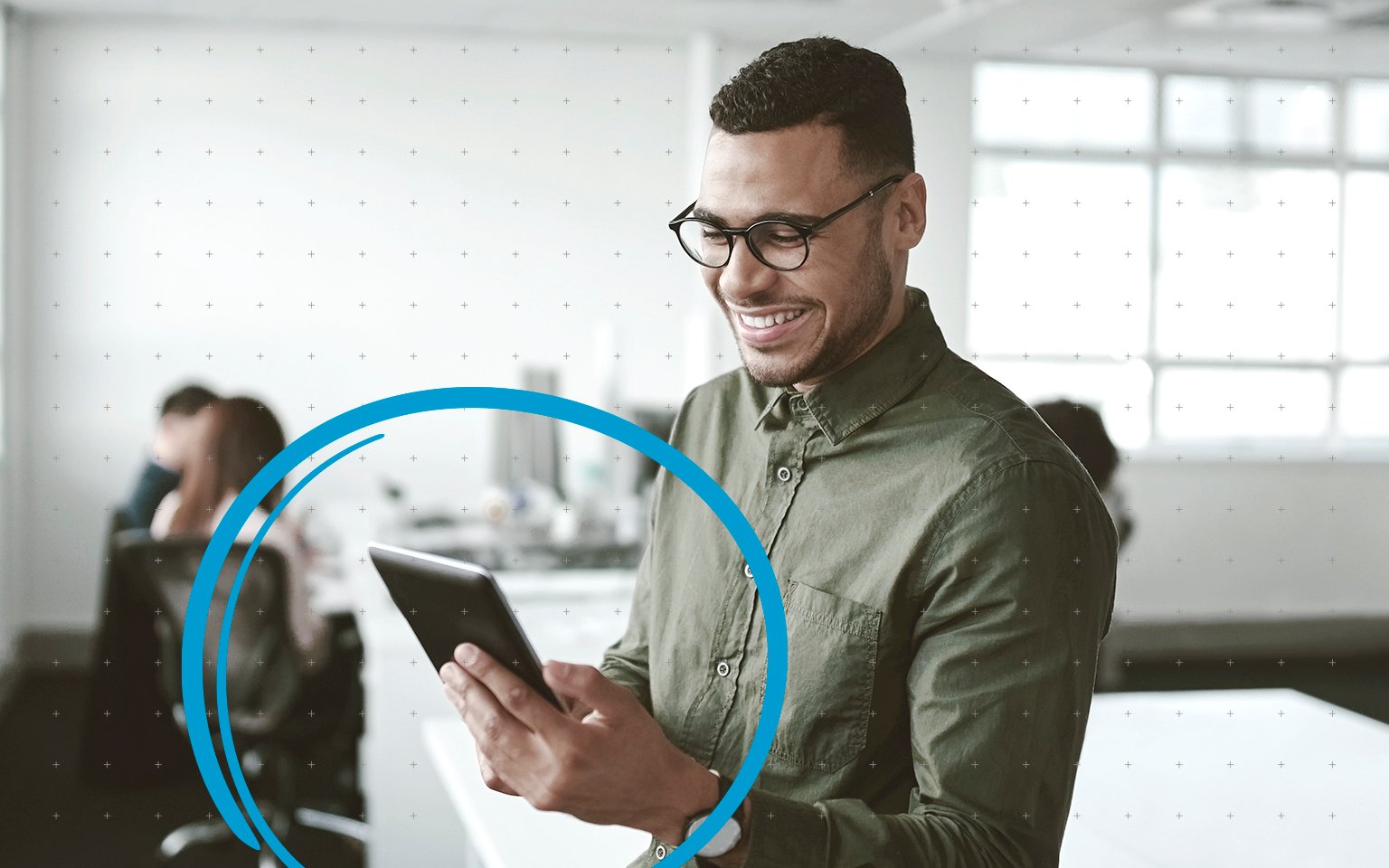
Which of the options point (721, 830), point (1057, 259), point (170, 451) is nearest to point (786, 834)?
point (721, 830)

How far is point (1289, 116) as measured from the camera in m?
1.44

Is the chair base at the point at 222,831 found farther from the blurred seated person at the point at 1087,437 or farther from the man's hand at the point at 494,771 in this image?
the man's hand at the point at 494,771

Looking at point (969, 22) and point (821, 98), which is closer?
point (821, 98)

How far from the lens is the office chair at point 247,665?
231 cm

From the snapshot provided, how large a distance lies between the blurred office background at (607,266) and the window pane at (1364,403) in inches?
0.5

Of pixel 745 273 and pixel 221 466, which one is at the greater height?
pixel 745 273

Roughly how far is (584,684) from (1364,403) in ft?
5.53

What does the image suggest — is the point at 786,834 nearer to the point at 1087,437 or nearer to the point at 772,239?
the point at 772,239

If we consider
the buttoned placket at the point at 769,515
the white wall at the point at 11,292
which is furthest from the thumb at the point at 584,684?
the white wall at the point at 11,292

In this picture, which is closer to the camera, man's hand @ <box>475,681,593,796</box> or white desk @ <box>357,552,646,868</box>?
man's hand @ <box>475,681,593,796</box>

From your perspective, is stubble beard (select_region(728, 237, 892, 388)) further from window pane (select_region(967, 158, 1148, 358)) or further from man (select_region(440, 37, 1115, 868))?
window pane (select_region(967, 158, 1148, 358))

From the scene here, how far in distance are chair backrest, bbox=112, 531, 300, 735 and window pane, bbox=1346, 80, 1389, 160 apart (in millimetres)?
1781

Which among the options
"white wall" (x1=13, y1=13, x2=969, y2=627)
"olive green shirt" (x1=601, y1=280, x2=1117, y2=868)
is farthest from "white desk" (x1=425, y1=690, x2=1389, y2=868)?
"white wall" (x1=13, y1=13, x2=969, y2=627)

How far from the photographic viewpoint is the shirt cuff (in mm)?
831
